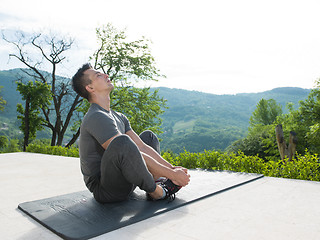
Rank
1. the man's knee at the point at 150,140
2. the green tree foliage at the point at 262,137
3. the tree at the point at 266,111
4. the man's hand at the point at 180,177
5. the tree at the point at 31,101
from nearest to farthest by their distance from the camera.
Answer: the man's hand at the point at 180,177 → the man's knee at the point at 150,140 → the tree at the point at 31,101 → the green tree foliage at the point at 262,137 → the tree at the point at 266,111

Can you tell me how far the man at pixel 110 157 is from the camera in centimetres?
206

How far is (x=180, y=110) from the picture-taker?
116 meters

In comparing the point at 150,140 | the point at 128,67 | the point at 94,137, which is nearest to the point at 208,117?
the point at 128,67

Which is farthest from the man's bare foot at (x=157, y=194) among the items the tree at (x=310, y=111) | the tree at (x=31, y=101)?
the tree at (x=310, y=111)

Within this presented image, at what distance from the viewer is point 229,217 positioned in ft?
7.17

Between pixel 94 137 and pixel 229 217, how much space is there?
4.22 feet

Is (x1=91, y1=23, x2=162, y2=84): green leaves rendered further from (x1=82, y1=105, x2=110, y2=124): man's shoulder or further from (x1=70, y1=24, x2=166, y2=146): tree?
(x1=82, y1=105, x2=110, y2=124): man's shoulder

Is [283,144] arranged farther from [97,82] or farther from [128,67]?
[128,67]

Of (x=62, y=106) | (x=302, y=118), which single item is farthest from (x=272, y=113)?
(x=62, y=106)

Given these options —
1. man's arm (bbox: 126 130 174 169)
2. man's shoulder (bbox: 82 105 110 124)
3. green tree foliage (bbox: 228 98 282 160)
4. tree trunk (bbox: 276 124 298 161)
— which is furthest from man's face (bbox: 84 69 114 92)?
green tree foliage (bbox: 228 98 282 160)

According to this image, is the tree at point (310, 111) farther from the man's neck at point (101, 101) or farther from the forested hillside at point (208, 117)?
the forested hillside at point (208, 117)

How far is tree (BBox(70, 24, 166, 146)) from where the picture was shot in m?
17.3

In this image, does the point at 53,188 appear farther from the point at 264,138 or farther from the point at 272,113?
the point at 272,113

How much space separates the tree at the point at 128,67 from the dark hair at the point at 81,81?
1454 cm
